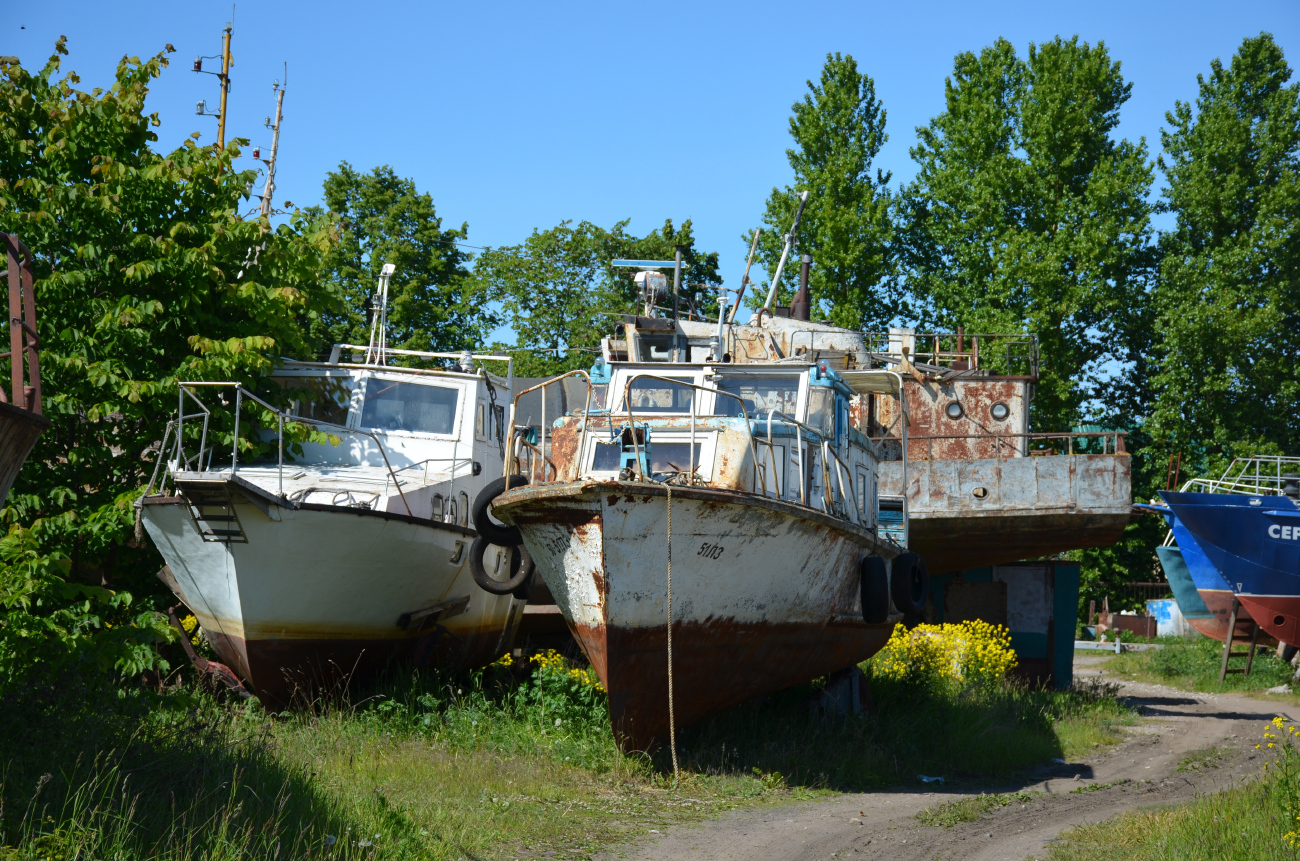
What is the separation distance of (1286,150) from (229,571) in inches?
1129

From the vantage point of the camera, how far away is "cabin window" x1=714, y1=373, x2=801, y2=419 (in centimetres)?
1070

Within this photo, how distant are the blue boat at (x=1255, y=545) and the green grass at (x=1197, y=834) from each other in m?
11.9

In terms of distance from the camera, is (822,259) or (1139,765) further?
(822,259)

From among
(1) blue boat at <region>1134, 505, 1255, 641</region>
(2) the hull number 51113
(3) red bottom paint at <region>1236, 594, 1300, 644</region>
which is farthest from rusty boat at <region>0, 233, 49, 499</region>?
(3) red bottom paint at <region>1236, 594, 1300, 644</region>

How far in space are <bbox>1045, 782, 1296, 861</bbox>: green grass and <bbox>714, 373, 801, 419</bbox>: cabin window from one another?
4.46 m

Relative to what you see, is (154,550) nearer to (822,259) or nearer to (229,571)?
(229,571)

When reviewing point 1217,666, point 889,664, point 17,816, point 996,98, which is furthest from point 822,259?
point 17,816

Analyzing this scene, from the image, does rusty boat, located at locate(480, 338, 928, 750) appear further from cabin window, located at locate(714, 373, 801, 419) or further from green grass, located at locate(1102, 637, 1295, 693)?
green grass, located at locate(1102, 637, 1295, 693)

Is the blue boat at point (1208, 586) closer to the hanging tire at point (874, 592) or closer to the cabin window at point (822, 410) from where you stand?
the hanging tire at point (874, 592)

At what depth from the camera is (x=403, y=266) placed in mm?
27625

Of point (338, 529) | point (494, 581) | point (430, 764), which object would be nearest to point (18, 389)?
point (430, 764)

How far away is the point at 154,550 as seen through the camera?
12203 mm

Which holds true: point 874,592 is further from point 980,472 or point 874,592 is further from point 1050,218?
point 1050,218

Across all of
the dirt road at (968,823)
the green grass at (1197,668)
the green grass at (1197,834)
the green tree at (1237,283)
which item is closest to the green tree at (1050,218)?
the green tree at (1237,283)
